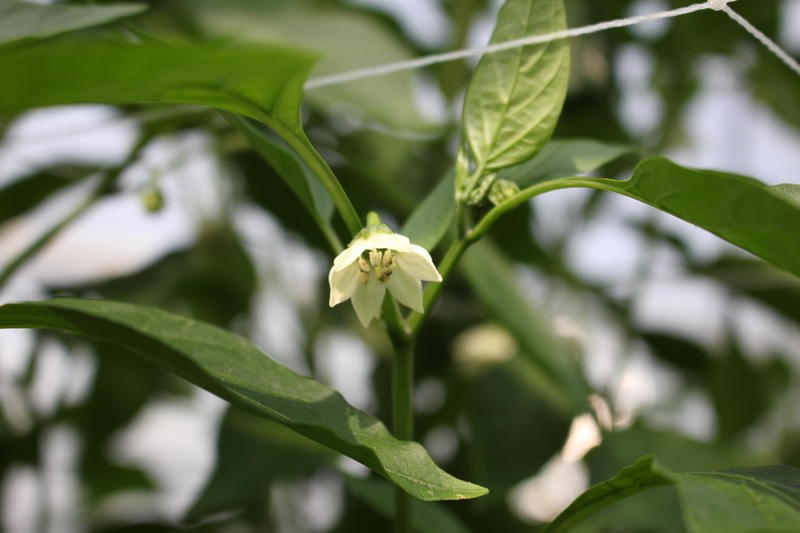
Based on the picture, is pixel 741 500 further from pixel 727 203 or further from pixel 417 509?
pixel 417 509

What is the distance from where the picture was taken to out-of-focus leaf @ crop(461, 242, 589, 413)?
1.71ft

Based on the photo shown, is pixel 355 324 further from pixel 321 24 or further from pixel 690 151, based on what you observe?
pixel 690 151

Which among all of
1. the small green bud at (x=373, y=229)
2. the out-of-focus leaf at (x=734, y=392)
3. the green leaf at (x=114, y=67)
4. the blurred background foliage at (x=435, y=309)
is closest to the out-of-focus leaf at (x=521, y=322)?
the blurred background foliage at (x=435, y=309)

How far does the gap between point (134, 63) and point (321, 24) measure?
0.50 meters

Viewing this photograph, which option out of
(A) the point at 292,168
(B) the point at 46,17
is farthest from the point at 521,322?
(B) the point at 46,17

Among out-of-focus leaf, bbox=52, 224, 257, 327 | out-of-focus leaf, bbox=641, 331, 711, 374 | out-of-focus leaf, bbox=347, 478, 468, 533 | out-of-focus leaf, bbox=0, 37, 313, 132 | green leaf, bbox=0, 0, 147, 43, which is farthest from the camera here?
out-of-focus leaf, bbox=641, 331, 711, 374

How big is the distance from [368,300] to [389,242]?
4cm

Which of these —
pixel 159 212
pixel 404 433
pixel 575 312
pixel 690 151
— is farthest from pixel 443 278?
pixel 690 151

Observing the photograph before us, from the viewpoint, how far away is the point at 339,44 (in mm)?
676

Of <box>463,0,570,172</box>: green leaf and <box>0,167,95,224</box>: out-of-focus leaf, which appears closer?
<box>463,0,570,172</box>: green leaf

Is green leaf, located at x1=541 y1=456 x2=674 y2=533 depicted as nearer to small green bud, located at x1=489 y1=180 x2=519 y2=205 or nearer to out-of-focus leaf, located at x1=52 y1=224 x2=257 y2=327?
small green bud, located at x1=489 y1=180 x2=519 y2=205

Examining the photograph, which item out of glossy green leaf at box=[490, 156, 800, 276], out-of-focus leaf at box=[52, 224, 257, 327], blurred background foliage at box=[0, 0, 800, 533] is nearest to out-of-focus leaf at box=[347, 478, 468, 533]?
blurred background foliage at box=[0, 0, 800, 533]

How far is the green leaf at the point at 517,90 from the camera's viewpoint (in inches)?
13.9

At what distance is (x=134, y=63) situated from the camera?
0.21 metres
